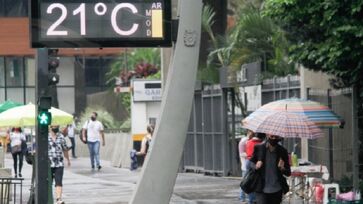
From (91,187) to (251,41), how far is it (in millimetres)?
5932

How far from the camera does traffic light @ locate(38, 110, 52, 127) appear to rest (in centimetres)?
1783

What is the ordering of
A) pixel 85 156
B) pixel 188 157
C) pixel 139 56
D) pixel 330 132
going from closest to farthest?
pixel 330 132 < pixel 188 157 < pixel 85 156 < pixel 139 56

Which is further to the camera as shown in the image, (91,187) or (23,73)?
(23,73)

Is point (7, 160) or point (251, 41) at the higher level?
point (251, 41)

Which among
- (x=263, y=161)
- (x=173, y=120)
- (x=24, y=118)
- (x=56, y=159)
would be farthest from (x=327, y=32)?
(x=24, y=118)

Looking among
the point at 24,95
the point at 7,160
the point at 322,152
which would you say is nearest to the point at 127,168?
the point at 7,160

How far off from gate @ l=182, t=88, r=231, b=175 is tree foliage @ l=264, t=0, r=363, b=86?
32.0 feet

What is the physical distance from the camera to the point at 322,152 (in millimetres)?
19406

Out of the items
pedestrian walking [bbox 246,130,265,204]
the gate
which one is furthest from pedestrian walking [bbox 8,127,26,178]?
pedestrian walking [bbox 246,130,265,204]

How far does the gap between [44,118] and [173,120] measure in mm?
3786

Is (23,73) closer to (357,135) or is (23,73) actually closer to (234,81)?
(234,81)

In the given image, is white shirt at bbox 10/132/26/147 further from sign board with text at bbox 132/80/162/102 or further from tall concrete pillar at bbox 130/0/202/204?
tall concrete pillar at bbox 130/0/202/204

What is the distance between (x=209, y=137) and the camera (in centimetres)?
2772

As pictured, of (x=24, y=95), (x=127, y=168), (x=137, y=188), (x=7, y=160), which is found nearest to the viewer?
(x=137, y=188)
